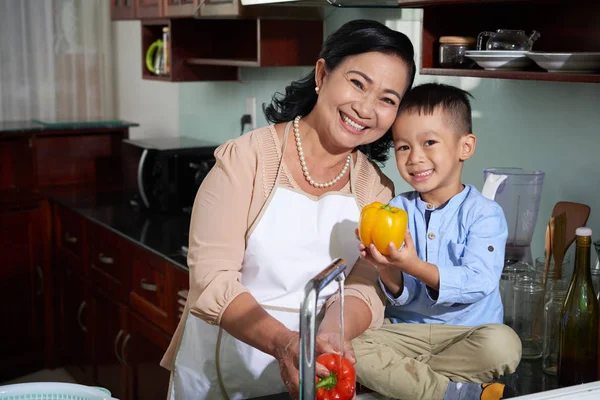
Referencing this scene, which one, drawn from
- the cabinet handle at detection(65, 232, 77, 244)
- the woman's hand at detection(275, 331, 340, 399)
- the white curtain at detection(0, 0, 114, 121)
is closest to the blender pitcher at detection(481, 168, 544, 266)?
the woman's hand at detection(275, 331, 340, 399)

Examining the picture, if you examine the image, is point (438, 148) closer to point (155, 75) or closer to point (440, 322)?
point (440, 322)

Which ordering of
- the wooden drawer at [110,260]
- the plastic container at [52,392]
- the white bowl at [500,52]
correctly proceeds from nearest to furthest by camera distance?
the plastic container at [52,392], the white bowl at [500,52], the wooden drawer at [110,260]

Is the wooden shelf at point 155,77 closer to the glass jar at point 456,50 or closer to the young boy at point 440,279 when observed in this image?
the glass jar at point 456,50

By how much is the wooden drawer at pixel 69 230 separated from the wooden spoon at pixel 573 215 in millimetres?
2216

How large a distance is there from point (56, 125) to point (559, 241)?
2.85m

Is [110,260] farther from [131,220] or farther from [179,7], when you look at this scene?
[179,7]

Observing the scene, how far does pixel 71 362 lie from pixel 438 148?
9.26 ft

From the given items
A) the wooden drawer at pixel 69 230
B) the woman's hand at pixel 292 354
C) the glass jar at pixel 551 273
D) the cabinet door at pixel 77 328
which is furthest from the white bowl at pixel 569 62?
the cabinet door at pixel 77 328

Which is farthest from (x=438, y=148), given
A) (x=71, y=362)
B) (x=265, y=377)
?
(x=71, y=362)

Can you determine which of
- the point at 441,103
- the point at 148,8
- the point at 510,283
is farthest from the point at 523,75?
the point at 148,8

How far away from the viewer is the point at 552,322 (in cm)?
168

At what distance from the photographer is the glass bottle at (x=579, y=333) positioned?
1.56 metres

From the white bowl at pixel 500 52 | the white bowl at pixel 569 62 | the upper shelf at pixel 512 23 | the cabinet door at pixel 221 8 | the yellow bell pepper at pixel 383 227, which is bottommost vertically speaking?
the yellow bell pepper at pixel 383 227

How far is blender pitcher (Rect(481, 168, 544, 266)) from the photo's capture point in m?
1.85
